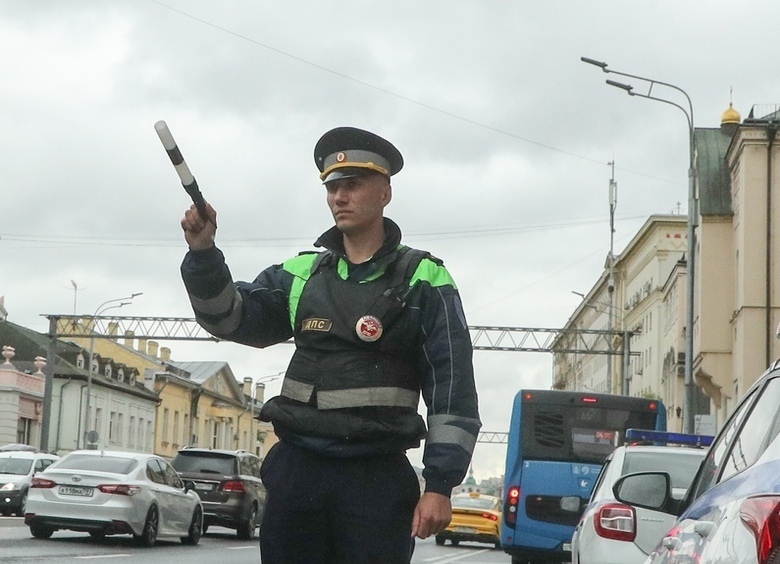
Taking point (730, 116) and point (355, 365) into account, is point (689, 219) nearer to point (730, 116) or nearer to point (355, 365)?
point (730, 116)

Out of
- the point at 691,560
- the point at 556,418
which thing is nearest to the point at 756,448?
the point at 691,560

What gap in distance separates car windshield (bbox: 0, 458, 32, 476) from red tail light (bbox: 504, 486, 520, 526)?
19.6 metres

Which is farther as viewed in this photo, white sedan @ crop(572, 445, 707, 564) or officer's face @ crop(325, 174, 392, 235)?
white sedan @ crop(572, 445, 707, 564)

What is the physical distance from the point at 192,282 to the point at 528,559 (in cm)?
2118

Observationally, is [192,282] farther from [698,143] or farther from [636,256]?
[636,256]

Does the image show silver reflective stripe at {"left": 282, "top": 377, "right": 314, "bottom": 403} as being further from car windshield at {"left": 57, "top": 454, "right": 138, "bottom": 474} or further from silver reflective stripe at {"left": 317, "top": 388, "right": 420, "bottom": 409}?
car windshield at {"left": 57, "top": 454, "right": 138, "bottom": 474}

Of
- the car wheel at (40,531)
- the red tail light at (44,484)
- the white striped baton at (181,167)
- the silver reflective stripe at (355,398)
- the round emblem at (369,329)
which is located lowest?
the car wheel at (40,531)

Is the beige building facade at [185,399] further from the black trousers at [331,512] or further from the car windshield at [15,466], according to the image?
the black trousers at [331,512]

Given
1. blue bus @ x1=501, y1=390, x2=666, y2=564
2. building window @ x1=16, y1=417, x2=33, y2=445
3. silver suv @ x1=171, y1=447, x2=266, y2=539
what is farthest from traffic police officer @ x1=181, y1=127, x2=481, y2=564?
building window @ x1=16, y1=417, x2=33, y2=445

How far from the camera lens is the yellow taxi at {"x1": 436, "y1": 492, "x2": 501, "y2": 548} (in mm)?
43781

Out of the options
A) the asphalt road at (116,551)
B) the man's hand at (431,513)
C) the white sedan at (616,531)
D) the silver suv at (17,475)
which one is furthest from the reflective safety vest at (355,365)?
the silver suv at (17,475)

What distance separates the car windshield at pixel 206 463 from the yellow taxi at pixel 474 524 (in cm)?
1082

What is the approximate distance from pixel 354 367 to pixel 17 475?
37.6 meters

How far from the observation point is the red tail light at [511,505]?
969 inches
